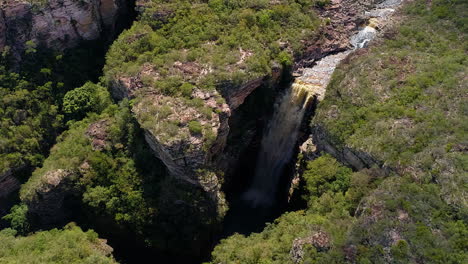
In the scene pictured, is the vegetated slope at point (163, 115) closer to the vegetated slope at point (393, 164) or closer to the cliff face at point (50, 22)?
the vegetated slope at point (393, 164)

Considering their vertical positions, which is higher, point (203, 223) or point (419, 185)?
point (419, 185)

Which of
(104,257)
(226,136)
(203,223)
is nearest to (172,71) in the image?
(226,136)

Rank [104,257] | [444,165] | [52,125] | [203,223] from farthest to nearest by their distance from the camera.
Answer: [52,125], [203,223], [104,257], [444,165]

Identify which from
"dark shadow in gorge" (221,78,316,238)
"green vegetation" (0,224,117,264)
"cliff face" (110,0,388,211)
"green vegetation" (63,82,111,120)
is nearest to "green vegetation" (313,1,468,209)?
"dark shadow in gorge" (221,78,316,238)

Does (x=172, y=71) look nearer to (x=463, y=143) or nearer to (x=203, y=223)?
(x=203, y=223)

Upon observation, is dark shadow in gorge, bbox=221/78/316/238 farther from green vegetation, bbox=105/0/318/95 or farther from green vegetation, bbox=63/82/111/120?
green vegetation, bbox=63/82/111/120

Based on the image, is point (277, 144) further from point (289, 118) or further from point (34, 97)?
point (34, 97)
